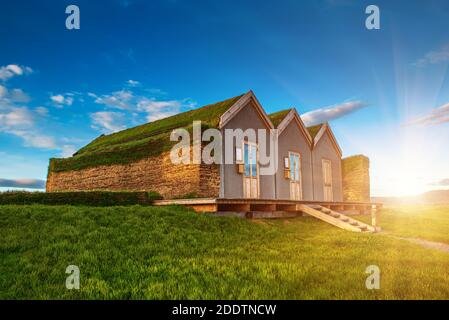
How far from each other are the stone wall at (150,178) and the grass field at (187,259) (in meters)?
4.23

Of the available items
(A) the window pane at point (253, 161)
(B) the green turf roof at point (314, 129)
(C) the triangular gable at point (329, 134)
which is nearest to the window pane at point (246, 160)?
(A) the window pane at point (253, 161)

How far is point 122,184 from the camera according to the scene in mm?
22438

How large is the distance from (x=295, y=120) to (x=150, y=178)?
10.0 m

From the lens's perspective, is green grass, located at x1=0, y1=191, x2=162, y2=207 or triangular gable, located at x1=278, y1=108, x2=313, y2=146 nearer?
green grass, located at x1=0, y1=191, x2=162, y2=207

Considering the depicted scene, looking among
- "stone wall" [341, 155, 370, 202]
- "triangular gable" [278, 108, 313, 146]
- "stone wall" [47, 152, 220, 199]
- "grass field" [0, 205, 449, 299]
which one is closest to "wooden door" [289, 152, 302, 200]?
"triangular gable" [278, 108, 313, 146]

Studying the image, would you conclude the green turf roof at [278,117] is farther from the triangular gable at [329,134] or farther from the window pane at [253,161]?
the triangular gable at [329,134]

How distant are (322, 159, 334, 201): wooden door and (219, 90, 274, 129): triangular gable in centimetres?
735

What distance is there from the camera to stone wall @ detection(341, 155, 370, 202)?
27844 mm

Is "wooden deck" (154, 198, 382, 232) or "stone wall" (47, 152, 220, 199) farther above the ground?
"stone wall" (47, 152, 220, 199)

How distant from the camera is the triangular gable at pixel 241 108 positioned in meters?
17.9

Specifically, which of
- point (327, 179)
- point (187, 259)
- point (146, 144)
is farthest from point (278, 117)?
point (187, 259)

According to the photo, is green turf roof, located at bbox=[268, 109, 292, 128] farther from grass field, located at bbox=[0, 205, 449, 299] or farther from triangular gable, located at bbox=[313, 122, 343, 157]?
grass field, located at bbox=[0, 205, 449, 299]

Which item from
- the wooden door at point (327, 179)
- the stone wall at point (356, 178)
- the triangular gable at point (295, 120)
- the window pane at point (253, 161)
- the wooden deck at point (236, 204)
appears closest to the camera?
the wooden deck at point (236, 204)
